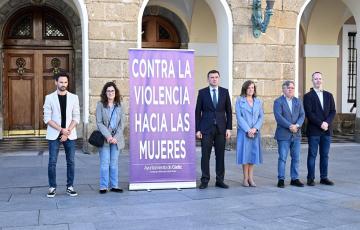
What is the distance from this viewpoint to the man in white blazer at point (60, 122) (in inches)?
278

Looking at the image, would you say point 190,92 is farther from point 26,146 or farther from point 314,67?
point 314,67

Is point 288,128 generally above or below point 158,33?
below

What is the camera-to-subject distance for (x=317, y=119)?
8000mm

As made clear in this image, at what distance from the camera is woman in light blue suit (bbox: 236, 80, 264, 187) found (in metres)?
7.88

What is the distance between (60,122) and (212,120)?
89.6 inches

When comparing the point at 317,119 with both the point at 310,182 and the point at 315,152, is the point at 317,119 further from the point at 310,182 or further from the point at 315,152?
the point at 310,182

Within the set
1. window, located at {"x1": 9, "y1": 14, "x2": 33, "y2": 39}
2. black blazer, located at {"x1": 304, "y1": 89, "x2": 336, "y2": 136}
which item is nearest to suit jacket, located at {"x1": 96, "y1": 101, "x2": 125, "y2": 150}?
black blazer, located at {"x1": 304, "y1": 89, "x2": 336, "y2": 136}

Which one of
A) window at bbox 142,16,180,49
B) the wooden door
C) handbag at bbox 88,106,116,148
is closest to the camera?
handbag at bbox 88,106,116,148

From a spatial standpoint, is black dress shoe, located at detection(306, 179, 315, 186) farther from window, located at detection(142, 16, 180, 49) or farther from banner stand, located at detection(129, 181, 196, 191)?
window, located at detection(142, 16, 180, 49)

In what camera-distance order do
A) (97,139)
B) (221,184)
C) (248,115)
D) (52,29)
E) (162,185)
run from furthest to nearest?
(52,29), (248,115), (221,184), (162,185), (97,139)

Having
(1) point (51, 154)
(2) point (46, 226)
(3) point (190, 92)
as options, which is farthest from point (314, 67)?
(2) point (46, 226)

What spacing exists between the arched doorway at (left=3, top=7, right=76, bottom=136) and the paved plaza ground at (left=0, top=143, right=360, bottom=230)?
18.7 ft

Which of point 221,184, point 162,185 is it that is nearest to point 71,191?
point 162,185

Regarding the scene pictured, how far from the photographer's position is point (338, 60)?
18.0 meters
